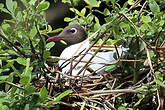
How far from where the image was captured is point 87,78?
1.24 meters

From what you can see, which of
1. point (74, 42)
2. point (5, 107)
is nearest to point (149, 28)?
point (5, 107)

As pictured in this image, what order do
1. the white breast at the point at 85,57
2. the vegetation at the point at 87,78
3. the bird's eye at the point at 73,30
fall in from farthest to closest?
the bird's eye at the point at 73,30 < the white breast at the point at 85,57 < the vegetation at the point at 87,78

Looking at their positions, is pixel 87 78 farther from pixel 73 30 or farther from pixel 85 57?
pixel 73 30

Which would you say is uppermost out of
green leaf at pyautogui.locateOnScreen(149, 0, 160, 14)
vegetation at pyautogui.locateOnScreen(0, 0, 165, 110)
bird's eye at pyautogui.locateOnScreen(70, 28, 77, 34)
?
bird's eye at pyautogui.locateOnScreen(70, 28, 77, 34)

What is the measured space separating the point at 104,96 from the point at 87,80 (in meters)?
0.11

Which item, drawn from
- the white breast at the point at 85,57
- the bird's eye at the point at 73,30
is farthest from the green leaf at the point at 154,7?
the bird's eye at the point at 73,30

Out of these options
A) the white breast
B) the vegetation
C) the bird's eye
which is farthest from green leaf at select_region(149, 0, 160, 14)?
the bird's eye

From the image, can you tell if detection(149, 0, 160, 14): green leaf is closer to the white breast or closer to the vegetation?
the vegetation

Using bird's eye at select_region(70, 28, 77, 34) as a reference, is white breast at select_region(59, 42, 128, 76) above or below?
below

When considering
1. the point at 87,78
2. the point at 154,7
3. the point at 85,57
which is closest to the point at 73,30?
the point at 85,57

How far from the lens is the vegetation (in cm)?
92

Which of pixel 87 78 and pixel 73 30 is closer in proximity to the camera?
pixel 87 78

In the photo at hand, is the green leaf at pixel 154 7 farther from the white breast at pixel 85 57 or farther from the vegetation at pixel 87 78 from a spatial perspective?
the white breast at pixel 85 57

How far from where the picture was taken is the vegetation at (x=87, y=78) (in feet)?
3.01
